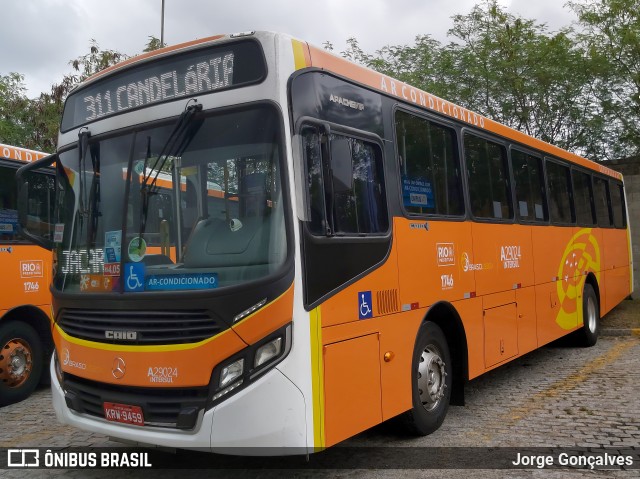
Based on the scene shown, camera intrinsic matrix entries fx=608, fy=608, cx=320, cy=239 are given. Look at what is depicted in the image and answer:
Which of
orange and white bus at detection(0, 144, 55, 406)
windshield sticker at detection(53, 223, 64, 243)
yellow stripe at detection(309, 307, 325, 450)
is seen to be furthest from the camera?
orange and white bus at detection(0, 144, 55, 406)

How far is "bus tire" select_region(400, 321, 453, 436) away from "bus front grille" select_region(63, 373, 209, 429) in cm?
195

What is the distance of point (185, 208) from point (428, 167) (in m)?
2.44

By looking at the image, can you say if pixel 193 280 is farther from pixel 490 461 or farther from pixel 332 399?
pixel 490 461

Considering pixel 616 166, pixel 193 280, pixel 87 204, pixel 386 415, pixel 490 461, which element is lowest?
pixel 490 461

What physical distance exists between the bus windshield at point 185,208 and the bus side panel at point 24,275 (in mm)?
2936

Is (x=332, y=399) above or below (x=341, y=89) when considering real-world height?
below

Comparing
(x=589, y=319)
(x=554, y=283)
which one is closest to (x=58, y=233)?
(x=554, y=283)

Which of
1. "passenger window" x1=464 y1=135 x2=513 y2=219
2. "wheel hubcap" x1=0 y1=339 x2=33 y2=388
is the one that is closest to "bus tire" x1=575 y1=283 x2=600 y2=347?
"passenger window" x1=464 y1=135 x2=513 y2=219

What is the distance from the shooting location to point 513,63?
15.0m

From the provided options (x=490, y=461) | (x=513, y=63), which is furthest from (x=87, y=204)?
(x=513, y=63)

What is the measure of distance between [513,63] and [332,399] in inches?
518

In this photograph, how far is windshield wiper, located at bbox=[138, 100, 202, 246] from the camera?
3998mm

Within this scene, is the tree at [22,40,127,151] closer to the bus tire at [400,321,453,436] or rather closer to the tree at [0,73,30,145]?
the tree at [0,73,30,145]

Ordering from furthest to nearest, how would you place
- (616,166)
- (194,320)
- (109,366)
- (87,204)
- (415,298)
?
1. (616,166)
2. (415,298)
3. (87,204)
4. (109,366)
5. (194,320)
